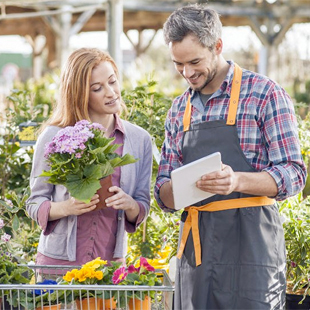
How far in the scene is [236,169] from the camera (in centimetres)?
182

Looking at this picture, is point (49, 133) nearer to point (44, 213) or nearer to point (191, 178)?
point (44, 213)

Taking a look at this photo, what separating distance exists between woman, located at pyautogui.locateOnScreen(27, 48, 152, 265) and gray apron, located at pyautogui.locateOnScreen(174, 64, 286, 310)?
1.23 ft

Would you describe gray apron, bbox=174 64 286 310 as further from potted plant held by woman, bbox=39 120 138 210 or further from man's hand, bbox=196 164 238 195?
potted plant held by woman, bbox=39 120 138 210

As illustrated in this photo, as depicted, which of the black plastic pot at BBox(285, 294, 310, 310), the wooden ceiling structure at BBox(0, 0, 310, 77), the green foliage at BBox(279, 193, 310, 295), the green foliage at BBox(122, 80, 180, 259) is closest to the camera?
the green foliage at BBox(279, 193, 310, 295)

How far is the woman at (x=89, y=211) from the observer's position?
215 cm

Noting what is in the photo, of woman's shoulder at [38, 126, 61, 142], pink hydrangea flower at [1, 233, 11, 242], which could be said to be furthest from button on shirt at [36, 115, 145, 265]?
woman's shoulder at [38, 126, 61, 142]

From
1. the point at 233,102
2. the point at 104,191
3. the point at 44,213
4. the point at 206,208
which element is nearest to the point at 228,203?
the point at 206,208

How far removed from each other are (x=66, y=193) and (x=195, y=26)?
75 centimetres

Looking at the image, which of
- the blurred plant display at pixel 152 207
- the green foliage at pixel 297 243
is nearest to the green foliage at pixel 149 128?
the blurred plant display at pixel 152 207

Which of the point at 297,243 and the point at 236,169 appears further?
the point at 297,243

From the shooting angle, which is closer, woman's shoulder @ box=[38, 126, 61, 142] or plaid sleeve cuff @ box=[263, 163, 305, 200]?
plaid sleeve cuff @ box=[263, 163, 305, 200]

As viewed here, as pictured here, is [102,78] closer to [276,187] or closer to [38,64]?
[276,187]

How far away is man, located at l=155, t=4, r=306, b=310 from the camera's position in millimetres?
1788

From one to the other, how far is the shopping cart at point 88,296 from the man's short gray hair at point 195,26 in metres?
0.70
